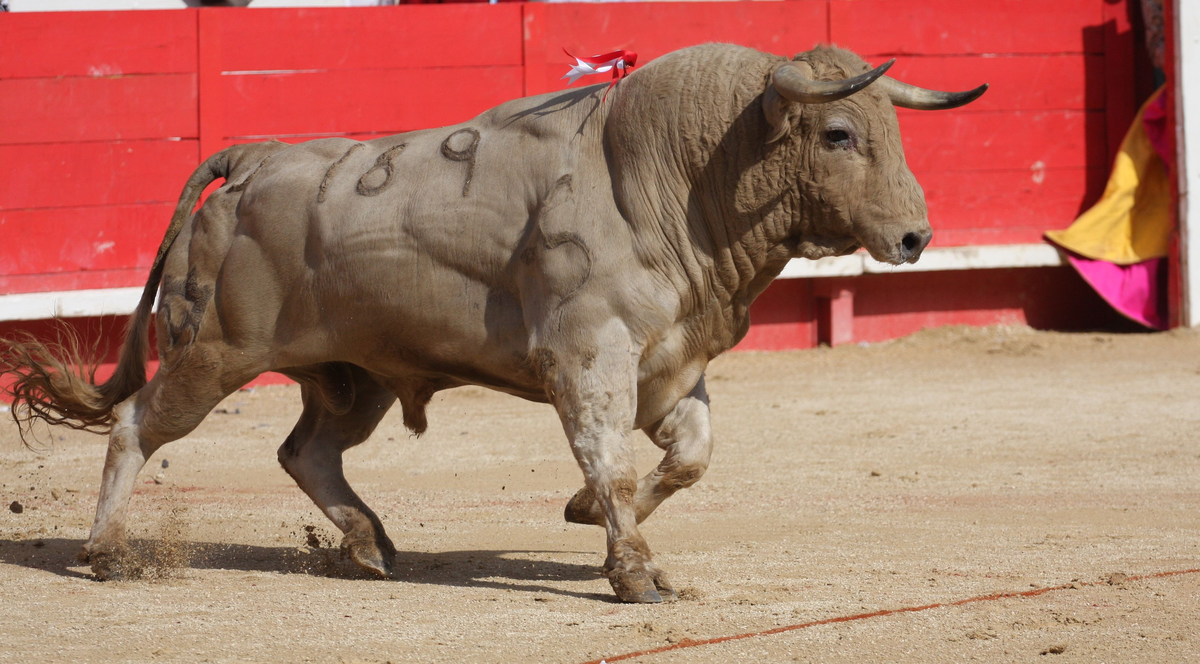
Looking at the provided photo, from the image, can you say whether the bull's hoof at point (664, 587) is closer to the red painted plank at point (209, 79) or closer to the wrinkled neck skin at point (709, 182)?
the wrinkled neck skin at point (709, 182)

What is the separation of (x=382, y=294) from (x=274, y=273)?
16.4 inches

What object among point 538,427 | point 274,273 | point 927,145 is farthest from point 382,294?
point 927,145

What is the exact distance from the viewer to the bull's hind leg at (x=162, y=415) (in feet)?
14.6

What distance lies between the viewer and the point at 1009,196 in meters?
10.3

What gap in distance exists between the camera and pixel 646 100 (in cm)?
411

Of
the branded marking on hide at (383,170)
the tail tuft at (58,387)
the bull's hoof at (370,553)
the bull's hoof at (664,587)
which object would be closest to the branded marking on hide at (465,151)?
the branded marking on hide at (383,170)

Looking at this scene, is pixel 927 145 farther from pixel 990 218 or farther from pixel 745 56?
pixel 745 56

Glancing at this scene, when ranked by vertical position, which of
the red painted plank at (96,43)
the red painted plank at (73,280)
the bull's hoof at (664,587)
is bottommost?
the bull's hoof at (664,587)

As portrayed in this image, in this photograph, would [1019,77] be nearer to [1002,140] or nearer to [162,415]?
[1002,140]

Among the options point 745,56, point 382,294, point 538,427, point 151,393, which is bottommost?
point 538,427

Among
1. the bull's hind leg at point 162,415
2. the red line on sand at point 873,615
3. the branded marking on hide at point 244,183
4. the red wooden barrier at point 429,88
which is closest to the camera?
the red line on sand at point 873,615

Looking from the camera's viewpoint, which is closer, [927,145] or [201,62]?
[201,62]

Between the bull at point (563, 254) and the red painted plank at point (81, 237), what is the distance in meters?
4.35

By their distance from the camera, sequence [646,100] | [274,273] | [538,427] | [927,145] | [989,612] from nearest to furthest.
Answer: [989,612] → [646,100] → [274,273] → [538,427] → [927,145]
